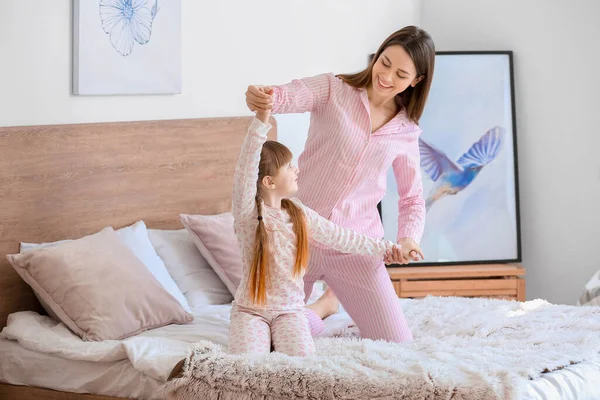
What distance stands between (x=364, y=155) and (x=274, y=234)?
0.47 meters

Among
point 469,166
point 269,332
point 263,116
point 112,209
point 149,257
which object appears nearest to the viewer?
point 263,116

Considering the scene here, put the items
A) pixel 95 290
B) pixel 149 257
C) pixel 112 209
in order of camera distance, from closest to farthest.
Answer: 1. pixel 95 290
2. pixel 149 257
3. pixel 112 209

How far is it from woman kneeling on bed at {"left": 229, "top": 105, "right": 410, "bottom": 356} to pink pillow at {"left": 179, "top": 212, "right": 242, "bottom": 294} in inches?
26.0

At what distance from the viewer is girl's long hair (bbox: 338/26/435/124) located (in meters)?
2.90

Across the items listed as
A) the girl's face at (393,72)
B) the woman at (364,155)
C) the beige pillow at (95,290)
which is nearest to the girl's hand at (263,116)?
the woman at (364,155)

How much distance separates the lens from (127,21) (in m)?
3.42

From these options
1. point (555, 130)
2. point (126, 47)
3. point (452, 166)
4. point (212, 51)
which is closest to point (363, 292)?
point (126, 47)

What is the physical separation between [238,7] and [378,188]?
1.23 m

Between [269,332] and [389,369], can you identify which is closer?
[389,369]

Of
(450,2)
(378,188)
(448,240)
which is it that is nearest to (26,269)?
(378,188)

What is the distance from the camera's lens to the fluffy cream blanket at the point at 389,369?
222 cm

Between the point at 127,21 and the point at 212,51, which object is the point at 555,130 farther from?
the point at 127,21

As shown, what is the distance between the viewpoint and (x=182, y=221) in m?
3.48

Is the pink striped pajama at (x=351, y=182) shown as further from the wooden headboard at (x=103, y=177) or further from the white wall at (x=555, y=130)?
the white wall at (x=555, y=130)
